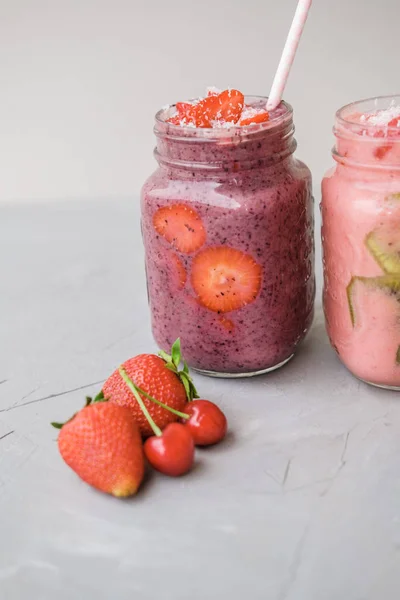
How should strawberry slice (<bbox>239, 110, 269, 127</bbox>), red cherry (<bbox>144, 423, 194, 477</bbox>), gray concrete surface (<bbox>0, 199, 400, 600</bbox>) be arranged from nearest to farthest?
gray concrete surface (<bbox>0, 199, 400, 600</bbox>) < red cherry (<bbox>144, 423, 194, 477</bbox>) < strawberry slice (<bbox>239, 110, 269, 127</bbox>)

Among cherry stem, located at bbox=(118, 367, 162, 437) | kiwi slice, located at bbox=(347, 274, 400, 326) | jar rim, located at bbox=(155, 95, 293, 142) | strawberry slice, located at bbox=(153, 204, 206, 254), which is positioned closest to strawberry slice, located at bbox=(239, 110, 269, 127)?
jar rim, located at bbox=(155, 95, 293, 142)

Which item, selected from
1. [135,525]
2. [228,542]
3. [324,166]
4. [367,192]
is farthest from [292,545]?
[324,166]

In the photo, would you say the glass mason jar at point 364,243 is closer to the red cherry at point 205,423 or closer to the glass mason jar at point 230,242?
the glass mason jar at point 230,242

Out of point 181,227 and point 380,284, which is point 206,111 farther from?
point 380,284

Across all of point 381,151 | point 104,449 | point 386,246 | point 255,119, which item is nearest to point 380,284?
point 386,246

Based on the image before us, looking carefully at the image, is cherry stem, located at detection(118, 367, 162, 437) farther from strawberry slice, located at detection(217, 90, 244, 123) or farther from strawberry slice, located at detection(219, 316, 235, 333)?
strawberry slice, located at detection(217, 90, 244, 123)
